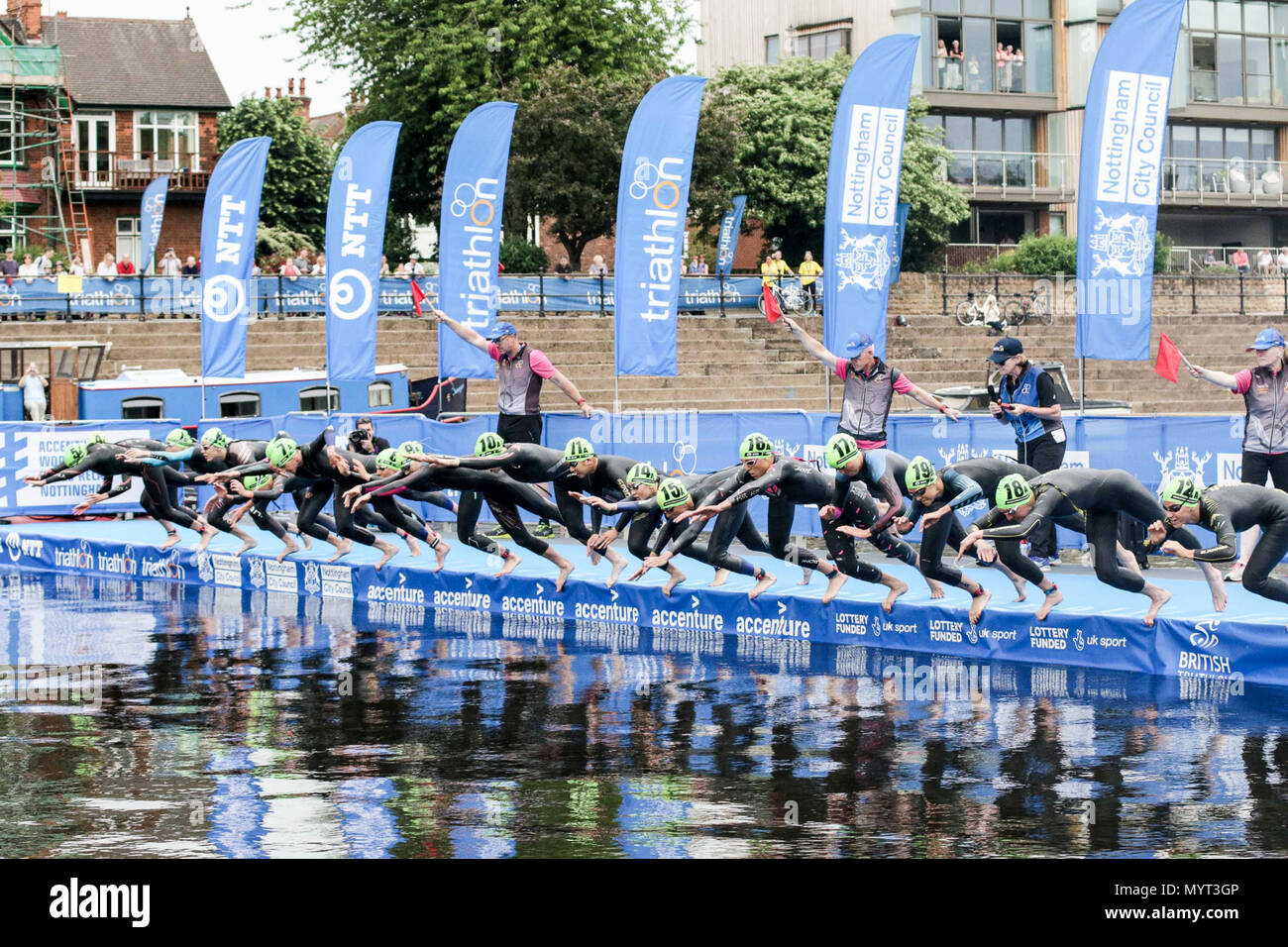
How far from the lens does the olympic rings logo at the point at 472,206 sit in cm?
2553

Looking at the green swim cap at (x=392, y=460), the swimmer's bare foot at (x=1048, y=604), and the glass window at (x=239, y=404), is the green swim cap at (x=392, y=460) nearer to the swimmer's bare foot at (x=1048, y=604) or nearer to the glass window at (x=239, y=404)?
the swimmer's bare foot at (x=1048, y=604)

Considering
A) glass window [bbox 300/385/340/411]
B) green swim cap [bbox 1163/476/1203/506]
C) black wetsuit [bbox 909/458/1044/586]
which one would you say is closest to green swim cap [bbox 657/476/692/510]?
black wetsuit [bbox 909/458/1044/586]

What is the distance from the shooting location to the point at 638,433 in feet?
72.4

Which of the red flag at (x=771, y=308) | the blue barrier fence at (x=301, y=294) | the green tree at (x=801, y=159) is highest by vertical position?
the green tree at (x=801, y=159)

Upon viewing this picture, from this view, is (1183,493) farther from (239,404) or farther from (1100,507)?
(239,404)

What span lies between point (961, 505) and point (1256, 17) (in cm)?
4520

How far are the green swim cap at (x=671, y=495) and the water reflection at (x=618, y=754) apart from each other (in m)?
1.29

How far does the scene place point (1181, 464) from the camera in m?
18.9

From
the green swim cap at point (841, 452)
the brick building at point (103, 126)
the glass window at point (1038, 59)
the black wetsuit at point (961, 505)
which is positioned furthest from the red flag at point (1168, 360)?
the brick building at point (103, 126)

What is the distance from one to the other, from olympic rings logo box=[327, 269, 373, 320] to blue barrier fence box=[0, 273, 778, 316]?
10443 mm

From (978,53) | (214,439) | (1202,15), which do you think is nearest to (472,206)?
(214,439)

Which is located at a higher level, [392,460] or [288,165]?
[288,165]
